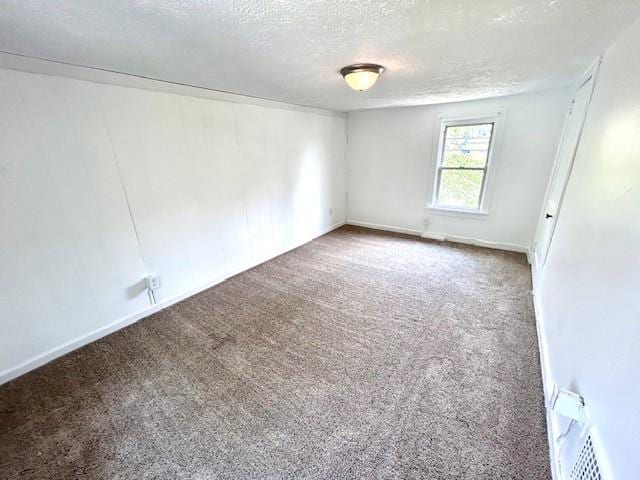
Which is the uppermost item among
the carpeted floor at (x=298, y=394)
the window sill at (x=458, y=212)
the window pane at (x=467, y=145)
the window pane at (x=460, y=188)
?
the window pane at (x=467, y=145)

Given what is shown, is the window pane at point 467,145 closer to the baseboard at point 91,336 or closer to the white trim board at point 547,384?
the white trim board at point 547,384

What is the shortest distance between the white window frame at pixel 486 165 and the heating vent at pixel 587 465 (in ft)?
11.5

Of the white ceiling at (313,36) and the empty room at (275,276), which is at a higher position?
the white ceiling at (313,36)

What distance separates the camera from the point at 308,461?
1.35 m

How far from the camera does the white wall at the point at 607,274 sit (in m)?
0.88

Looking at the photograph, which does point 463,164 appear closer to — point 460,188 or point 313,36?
point 460,188

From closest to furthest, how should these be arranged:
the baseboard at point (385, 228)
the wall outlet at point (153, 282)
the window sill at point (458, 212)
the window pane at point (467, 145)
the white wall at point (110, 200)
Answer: the white wall at point (110, 200) → the wall outlet at point (153, 282) → the window pane at point (467, 145) → the window sill at point (458, 212) → the baseboard at point (385, 228)

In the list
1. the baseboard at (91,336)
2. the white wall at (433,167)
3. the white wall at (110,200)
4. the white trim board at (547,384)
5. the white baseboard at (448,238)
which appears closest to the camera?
the white trim board at (547,384)

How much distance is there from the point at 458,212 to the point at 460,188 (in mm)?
374

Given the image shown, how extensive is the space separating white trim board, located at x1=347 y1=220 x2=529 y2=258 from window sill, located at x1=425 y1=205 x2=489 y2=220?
13.9 inches

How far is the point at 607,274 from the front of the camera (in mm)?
1154

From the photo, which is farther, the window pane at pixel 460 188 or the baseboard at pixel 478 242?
the window pane at pixel 460 188

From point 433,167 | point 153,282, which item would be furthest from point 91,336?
point 433,167

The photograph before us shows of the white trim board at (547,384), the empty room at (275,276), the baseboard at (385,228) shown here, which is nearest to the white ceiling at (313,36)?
the empty room at (275,276)
